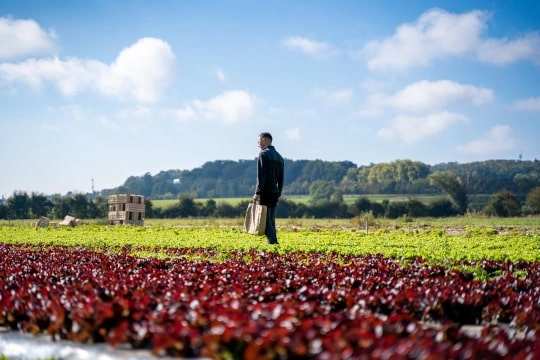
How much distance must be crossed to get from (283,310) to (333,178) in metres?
110

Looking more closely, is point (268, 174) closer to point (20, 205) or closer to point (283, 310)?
point (283, 310)

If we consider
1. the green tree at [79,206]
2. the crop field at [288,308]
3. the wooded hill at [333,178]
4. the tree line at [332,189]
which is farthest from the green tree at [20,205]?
the crop field at [288,308]

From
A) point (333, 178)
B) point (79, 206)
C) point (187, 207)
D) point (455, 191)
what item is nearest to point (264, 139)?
point (79, 206)

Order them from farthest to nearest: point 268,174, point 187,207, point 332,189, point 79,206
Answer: point 332,189, point 187,207, point 79,206, point 268,174

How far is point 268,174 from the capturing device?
14.4 m

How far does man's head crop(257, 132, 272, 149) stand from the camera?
1456 centimetres

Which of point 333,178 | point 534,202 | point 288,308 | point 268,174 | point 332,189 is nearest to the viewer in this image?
point 288,308

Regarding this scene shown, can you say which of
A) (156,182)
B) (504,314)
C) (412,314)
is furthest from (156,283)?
(156,182)

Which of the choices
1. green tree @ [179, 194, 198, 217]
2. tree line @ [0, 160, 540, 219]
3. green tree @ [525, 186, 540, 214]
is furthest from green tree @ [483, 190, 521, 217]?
green tree @ [179, 194, 198, 217]

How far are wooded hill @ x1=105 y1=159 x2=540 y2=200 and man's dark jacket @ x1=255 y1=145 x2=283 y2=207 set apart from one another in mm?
75176

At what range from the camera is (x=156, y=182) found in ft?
416

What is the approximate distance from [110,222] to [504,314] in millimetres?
29458

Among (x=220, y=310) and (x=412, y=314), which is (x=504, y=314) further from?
(x=220, y=310)

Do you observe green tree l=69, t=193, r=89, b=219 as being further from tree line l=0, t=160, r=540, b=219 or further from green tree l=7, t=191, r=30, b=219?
green tree l=7, t=191, r=30, b=219
